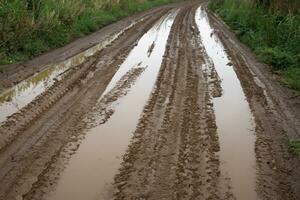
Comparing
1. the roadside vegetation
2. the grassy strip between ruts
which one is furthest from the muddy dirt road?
the grassy strip between ruts

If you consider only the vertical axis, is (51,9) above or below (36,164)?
above

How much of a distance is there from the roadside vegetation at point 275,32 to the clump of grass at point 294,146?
11.9 feet

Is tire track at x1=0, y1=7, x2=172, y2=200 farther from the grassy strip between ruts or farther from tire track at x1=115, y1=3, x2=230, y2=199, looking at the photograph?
the grassy strip between ruts

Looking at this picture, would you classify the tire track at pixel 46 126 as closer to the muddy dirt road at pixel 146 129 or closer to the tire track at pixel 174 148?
the muddy dirt road at pixel 146 129

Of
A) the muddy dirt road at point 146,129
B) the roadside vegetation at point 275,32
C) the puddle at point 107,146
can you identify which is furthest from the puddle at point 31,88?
the roadside vegetation at point 275,32

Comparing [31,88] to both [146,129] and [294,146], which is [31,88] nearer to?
[146,129]

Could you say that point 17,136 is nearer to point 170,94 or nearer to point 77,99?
point 77,99

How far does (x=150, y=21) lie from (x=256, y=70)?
1149 centimetres

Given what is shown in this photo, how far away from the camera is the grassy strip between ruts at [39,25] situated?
41.5 ft

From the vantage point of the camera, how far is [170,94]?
9367 millimetres

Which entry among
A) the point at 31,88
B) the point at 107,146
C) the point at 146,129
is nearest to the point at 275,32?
the point at 31,88

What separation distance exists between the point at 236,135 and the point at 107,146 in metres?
2.17

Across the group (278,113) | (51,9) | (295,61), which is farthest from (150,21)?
(278,113)

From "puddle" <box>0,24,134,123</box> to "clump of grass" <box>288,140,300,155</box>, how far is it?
15.5ft
